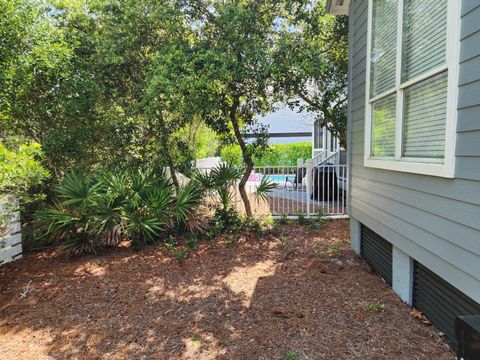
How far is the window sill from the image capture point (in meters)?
2.46

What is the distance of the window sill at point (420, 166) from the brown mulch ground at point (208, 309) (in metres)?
1.47

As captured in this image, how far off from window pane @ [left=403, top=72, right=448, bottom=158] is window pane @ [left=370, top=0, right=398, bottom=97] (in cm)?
55

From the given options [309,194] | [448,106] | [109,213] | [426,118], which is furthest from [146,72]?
[448,106]

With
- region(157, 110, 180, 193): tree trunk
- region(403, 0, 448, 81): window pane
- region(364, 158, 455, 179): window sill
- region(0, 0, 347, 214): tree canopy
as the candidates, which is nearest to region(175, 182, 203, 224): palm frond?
region(157, 110, 180, 193): tree trunk

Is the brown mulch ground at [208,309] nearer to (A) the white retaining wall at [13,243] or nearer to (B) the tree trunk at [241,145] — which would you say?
(A) the white retaining wall at [13,243]

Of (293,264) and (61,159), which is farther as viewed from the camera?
(61,159)

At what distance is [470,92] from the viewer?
2215 millimetres

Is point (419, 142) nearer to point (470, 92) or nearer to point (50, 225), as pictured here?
point (470, 92)

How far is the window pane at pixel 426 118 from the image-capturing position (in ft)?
8.45

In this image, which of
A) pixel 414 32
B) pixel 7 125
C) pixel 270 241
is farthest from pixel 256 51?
pixel 7 125

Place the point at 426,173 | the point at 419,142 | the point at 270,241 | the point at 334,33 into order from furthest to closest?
the point at 334,33
the point at 270,241
the point at 419,142
the point at 426,173

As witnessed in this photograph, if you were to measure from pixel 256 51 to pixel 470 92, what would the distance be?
3.90m

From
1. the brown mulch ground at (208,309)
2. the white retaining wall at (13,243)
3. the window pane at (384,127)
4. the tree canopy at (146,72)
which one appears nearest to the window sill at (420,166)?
the window pane at (384,127)

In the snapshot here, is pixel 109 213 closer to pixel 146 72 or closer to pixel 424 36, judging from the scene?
pixel 146 72
